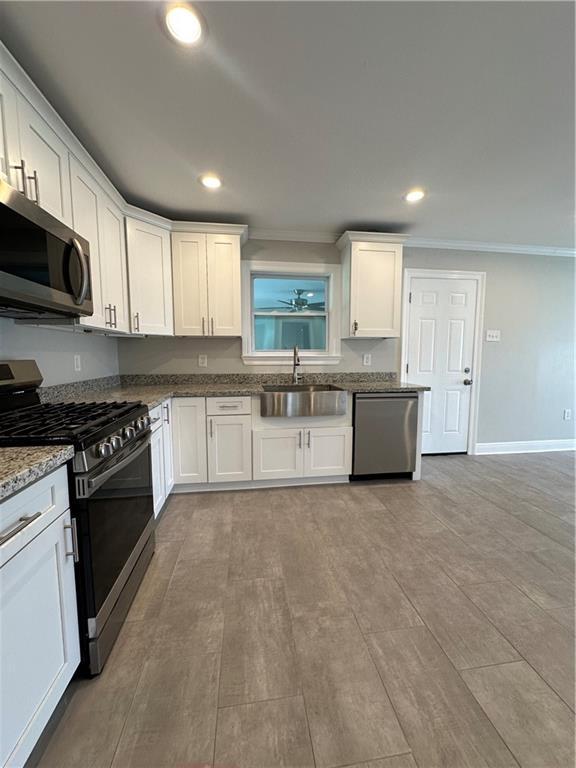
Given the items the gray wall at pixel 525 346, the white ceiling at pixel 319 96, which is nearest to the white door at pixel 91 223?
the white ceiling at pixel 319 96

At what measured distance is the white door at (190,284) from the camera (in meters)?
2.85

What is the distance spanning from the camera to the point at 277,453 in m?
2.80

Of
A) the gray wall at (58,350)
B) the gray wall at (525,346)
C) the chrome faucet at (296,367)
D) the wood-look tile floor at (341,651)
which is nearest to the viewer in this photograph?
the wood-look tile floor at (341,651)

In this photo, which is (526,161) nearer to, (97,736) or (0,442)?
(0,442)

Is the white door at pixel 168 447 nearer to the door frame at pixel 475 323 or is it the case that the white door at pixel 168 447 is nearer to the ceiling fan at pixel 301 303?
the ceiling fan at pixel 301 303

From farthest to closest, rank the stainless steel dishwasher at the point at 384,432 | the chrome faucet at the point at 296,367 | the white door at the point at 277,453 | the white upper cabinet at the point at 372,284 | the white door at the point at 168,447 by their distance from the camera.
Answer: the chrome faucet at the point at 296,367 → the white upper cabinet at the point at 372,284 → the stainless steel dishwasher at the point at 384,432 → the white door at the point at 277,453 → the white door at the point at 168,447

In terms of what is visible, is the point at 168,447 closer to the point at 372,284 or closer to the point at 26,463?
the point at 26,463

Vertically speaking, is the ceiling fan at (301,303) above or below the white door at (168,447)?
above

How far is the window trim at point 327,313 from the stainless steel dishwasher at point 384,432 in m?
0.79

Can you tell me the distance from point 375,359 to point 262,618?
107 inches

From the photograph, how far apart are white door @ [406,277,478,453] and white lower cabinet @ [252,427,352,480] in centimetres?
137

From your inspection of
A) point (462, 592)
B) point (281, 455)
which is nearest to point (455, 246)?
point (281, 455)

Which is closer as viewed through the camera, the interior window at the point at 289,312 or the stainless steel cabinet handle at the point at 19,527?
the stainless steel cabinet handle at the point at 19,527

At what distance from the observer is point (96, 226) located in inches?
80.4
